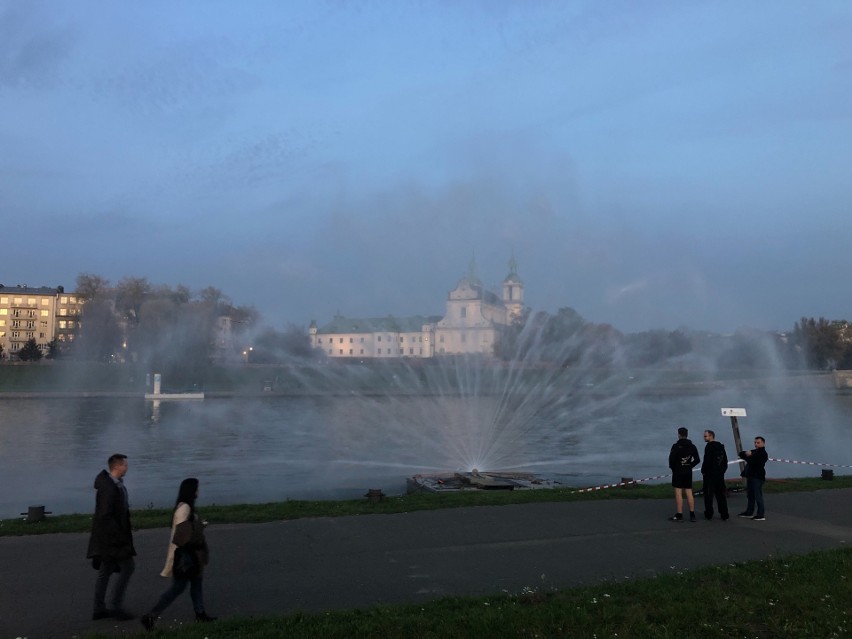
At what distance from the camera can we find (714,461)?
1356 cm

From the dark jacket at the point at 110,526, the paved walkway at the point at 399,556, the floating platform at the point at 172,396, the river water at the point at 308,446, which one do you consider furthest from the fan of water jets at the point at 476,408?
the dark jacket at the point at 110,526

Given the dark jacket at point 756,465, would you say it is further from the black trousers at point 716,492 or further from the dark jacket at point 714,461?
the black trousers at point 716,492

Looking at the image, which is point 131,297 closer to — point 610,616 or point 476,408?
point 476,408

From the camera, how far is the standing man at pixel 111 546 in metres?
7.48

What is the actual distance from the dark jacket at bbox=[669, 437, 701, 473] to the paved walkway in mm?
1062

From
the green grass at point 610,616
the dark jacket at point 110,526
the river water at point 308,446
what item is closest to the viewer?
the green grass at point 610,616

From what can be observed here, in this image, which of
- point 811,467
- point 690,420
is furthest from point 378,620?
point 690,420

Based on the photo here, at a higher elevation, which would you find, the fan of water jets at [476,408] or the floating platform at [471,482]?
the fan of water jets at [476,408]

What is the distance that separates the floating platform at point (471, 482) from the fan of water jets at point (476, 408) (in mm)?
4713

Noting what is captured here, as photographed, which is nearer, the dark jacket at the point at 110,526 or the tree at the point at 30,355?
the dark jacket at the point at 110,526

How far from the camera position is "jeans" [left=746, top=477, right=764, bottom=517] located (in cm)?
1330

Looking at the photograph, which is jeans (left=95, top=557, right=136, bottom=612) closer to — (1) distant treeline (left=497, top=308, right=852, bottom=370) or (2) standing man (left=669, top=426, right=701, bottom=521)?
(2) standing man (left=669, top=426, right=701, bottom=521)

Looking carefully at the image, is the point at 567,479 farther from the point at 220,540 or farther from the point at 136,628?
the point at 136,628

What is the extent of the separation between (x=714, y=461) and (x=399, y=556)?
702 cm
